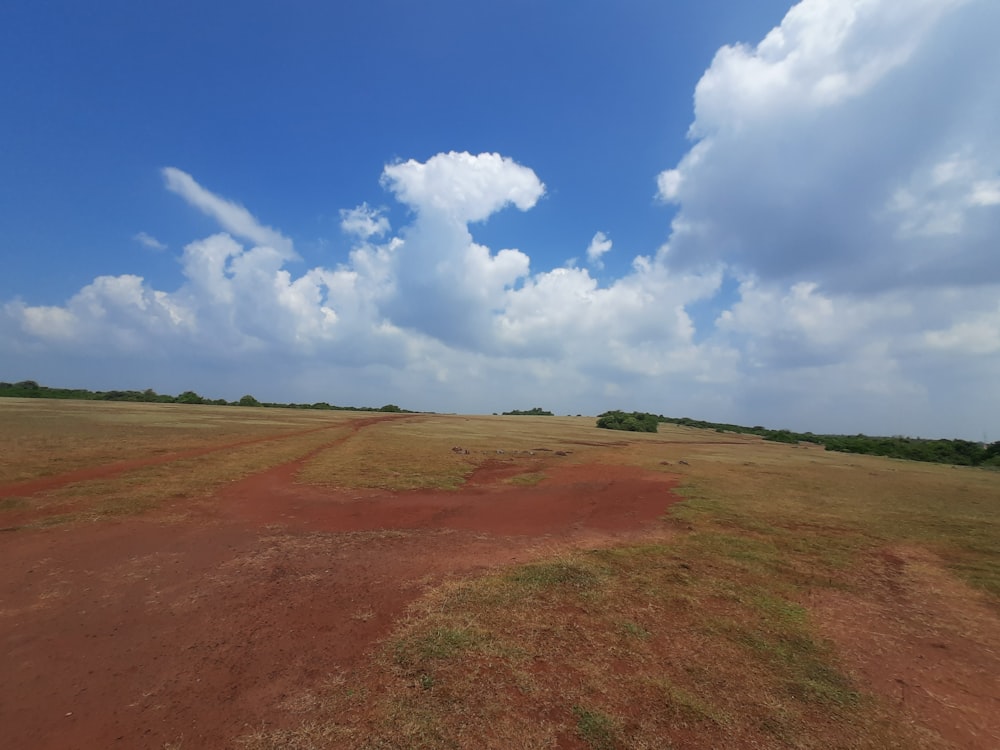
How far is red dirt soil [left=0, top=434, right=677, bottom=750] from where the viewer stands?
162 inches

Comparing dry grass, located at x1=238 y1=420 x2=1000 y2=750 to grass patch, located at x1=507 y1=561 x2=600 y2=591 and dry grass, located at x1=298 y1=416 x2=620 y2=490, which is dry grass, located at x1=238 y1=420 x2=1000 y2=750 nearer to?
grass patch, located at x1=507 y1=561 x2=600 y2=591

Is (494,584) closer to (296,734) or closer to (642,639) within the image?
(642,639)

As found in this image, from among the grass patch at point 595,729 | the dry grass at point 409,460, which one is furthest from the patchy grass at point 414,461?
the grass patch at point 595,729

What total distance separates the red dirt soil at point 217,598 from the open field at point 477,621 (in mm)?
34

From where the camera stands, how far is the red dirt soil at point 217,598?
4105mm

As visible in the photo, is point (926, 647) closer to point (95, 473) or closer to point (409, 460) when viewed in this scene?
point (409, 460)

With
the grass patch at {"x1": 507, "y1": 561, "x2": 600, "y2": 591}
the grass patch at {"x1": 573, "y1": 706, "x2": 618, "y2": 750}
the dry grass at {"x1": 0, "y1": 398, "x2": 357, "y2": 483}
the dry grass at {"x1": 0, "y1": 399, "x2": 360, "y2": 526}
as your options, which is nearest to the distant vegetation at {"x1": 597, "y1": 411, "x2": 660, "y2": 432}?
the dry grass at {"x1": 0, "y1": 399, "x2": 360, "y2": 526}

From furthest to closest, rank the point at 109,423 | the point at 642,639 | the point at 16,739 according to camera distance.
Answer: the point at 109,423
the point at 642,639
the point at 16,739

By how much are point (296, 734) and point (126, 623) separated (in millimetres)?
3624

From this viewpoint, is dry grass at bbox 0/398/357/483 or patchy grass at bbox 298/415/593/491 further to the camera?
patchy grass at bbox 298/415/593/491

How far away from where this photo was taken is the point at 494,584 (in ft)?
23.2

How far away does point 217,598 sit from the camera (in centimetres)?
638

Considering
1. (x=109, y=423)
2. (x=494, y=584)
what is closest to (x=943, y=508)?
(x=494, y=584)

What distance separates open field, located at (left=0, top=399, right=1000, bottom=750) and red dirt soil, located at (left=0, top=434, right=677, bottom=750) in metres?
0.03
